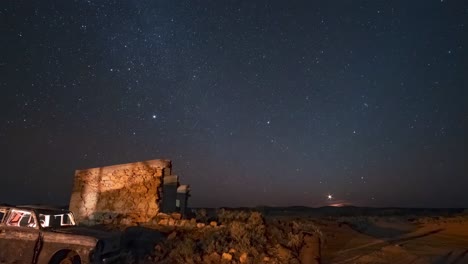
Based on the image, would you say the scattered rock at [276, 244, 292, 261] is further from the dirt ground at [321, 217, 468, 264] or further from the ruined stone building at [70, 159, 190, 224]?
the ruined stone building at [70, 159, 190, 224]

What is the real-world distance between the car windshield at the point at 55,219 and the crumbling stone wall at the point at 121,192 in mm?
5884

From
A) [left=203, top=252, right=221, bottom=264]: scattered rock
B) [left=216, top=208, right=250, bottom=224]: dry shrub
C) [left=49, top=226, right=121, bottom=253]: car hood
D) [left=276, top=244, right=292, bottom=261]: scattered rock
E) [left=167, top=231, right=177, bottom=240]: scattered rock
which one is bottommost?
[left=203, top=252, right=221, bottom=264]: scattered rock

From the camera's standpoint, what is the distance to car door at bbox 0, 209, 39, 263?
26.6ft

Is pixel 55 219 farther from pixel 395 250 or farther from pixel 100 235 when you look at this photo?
pixel 395 250

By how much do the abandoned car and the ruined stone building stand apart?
22.1 ft

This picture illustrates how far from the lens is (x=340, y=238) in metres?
13.8

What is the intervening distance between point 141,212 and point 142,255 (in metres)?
4.63

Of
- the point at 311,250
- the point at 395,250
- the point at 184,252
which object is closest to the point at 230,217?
the point at 184,252

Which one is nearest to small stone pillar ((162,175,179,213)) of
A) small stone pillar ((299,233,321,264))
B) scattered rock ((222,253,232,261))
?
scattered rock ((222,253,232,261))

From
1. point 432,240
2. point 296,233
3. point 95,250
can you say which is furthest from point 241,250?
point 432,240

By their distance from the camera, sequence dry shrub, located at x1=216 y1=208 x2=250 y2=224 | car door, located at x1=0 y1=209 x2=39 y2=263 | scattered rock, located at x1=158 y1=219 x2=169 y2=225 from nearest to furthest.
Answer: car door, located at x1=0 y1=209 x2=39 y2=263 → scattered rock, located at x1=158 y1=219 x2=169 y2=225 → dry shrub, located at x1=216 y1=208 x2=250 y2=224

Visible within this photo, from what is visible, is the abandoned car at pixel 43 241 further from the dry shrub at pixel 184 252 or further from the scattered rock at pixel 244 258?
the scattered rock at pixel 244 258

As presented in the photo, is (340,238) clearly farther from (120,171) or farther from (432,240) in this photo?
(120,171)

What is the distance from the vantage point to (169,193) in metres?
16.8
